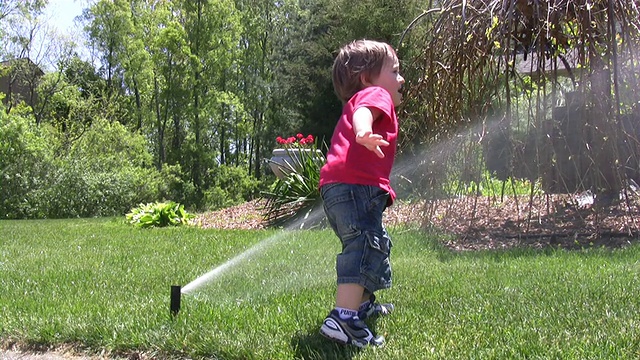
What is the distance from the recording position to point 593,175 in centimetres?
491

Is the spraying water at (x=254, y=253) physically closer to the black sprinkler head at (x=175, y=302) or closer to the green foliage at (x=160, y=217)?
the black sprinkler head at (x=175, y=302)

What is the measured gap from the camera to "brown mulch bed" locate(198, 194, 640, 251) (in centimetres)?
538

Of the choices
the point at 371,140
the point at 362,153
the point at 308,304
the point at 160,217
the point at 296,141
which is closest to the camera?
the point at 371,140

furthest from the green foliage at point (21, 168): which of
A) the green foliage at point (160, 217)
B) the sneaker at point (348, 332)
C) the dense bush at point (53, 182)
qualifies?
the sneaker at point (348, 332)

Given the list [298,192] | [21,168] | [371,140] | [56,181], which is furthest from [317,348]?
[21,168]

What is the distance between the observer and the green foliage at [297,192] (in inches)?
331

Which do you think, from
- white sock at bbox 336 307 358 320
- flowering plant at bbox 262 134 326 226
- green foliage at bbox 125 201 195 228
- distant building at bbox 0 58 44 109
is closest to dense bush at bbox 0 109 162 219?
green foliage at bbox 125 201 195 228

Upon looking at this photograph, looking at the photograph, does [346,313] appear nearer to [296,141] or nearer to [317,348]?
[317,348]

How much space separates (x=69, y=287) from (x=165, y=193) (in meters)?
17.7

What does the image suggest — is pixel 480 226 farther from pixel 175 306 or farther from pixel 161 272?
pixel 175 306

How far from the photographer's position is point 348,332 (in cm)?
248

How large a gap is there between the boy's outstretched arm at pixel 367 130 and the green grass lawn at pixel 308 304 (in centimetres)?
78

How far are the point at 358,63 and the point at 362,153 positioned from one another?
16.9 inches

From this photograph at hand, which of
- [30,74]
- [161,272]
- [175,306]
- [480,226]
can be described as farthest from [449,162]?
[30,74]
